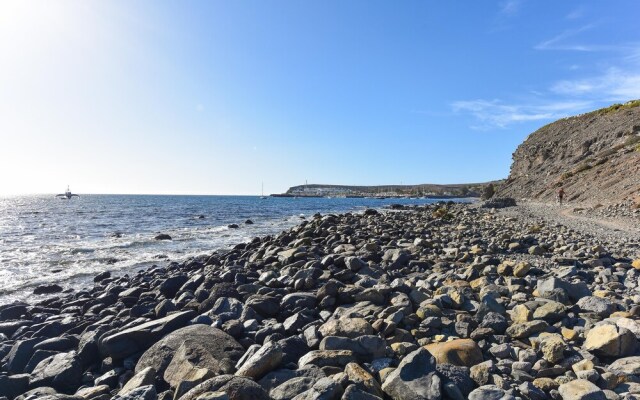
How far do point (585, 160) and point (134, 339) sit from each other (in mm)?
45152

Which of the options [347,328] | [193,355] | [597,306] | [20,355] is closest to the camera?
[193,355]

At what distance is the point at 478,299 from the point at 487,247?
537cm

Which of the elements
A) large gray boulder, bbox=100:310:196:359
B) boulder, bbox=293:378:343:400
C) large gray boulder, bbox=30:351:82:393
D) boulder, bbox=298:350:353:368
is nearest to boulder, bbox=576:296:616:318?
boulder, bbox=298:350:353:368

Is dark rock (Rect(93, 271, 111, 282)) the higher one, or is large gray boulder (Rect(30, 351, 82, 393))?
large gray boulder (Rect(30, 351, 82, 393))

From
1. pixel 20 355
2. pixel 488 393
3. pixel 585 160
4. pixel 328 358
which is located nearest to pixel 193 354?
pixel 328 358

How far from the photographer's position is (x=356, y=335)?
5.34 meters

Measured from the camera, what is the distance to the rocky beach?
4039 mm

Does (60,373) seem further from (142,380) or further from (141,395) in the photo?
(141,395)

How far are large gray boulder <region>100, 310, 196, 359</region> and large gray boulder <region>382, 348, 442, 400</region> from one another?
13.4 ft

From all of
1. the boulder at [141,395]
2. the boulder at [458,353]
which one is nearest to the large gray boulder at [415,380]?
the boulder at [458,353]

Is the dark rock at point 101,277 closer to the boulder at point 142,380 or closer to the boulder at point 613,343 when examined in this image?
the boulder at point 142,380

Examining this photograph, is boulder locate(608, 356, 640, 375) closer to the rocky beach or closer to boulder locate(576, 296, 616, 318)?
the rocky beach

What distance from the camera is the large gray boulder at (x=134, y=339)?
6.01 metres

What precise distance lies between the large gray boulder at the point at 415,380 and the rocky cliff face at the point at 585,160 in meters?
22.3
